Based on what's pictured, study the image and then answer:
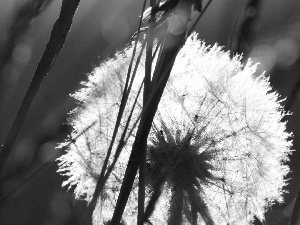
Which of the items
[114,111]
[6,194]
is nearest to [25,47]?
[6,194]

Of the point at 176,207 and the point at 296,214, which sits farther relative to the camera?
the point at 176,207

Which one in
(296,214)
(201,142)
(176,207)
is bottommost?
(296,214)

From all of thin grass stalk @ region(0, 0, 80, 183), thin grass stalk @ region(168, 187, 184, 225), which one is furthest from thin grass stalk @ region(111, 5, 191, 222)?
thin grass stalk @ region(168, 187, 184, 225)

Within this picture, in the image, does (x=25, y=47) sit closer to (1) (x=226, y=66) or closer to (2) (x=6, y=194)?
(2) (x=6, y=194)

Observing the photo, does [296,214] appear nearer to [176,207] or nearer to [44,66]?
[44,66]

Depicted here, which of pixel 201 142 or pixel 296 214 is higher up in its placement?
pixel 201 142

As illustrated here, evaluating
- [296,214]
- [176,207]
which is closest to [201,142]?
[176,207]

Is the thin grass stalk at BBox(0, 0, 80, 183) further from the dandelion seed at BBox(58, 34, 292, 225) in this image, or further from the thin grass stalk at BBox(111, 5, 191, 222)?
the dandelion seed at BBox(58, 34, 292, 225)
